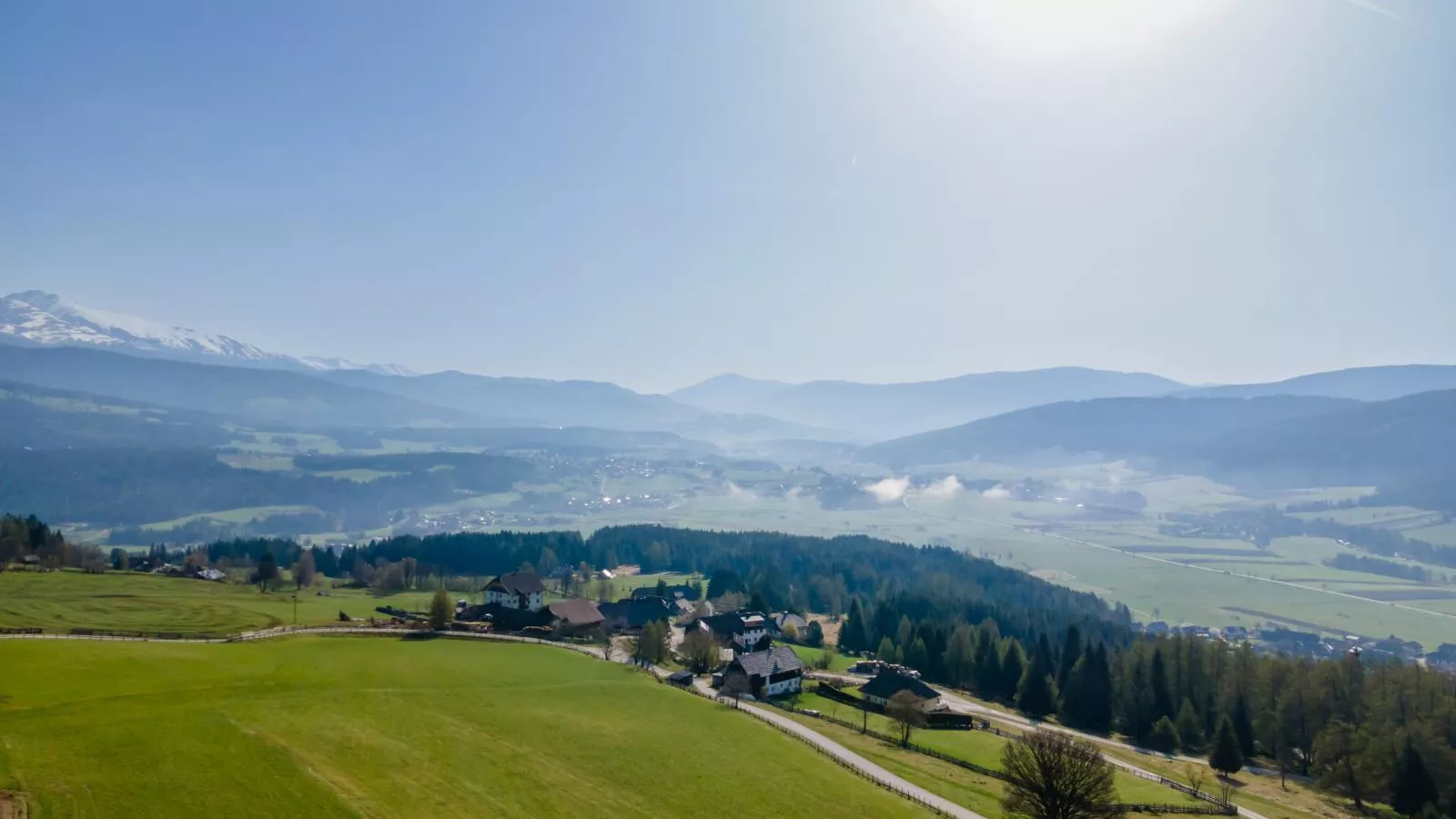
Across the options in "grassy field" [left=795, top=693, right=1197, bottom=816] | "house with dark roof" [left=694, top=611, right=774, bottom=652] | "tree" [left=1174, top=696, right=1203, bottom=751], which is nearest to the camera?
"grassy field" [left=795, top=693, right=1197, bottom=816]

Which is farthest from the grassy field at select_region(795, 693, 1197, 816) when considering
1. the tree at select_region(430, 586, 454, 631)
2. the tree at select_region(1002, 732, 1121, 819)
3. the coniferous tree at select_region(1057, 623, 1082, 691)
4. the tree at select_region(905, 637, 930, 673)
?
the tree at select_region(430, 586, 454, 631)

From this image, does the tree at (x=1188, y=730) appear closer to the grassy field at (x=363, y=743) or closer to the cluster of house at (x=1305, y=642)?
the grassy field at (x=363, y=743)

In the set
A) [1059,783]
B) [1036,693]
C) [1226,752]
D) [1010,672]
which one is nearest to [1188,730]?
[1226,752]

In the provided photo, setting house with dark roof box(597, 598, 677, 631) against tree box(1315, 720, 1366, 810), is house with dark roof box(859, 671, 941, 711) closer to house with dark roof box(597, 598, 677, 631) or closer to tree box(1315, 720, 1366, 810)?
tree box(1315, 720, 1366, 810)

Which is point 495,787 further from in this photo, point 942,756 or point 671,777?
point 942,756

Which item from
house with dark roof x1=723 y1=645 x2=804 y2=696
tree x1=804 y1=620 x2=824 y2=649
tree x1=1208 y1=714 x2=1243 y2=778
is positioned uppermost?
house with dark roof x1=723 y1=645 x2=804 y2=696

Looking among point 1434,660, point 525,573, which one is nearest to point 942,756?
point 525,573

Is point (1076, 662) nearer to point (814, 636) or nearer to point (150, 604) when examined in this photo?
point (814, 636)

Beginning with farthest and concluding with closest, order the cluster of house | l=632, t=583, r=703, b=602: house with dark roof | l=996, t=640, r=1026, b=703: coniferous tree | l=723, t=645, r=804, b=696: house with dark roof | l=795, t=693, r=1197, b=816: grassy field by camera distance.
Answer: the cluster of house
l=632, t=583, r=703, b=602: house with dark roof
l=996, t=640, r=1026, b=703: coniferous tree
l=723, t=645, r=804, b=696: house with dark roof
l=795, t=693, r=1197, b=816: grassy field
